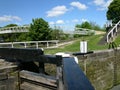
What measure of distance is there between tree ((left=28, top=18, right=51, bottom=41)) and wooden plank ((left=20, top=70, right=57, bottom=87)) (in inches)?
1170

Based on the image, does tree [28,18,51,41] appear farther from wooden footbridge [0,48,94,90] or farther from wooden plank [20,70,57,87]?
wooden plank [20,70,57,87]

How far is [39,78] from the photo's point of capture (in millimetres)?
3920

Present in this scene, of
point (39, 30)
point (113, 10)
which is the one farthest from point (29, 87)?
point (113, 10)

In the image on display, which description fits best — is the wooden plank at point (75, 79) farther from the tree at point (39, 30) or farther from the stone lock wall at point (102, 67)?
the tree at point (39, 30)

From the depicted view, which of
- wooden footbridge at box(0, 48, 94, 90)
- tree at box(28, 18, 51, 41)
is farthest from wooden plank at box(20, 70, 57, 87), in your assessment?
tree at box(28, 18, 51, 41)

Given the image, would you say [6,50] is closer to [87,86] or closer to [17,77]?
[17,77]

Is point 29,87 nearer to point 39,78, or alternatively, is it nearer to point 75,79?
point 39,78

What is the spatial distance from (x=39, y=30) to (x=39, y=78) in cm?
3046

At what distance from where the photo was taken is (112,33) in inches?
808

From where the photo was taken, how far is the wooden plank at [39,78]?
12.2 ft

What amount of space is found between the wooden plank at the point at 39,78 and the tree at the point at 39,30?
29.7 m

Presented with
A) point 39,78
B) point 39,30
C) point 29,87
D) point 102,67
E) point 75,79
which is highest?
point 39,30

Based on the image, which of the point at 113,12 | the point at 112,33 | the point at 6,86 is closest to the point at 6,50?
the point at 6,86

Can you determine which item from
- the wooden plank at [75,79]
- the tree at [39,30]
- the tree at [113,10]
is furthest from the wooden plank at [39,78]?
the tree at [113,10]
